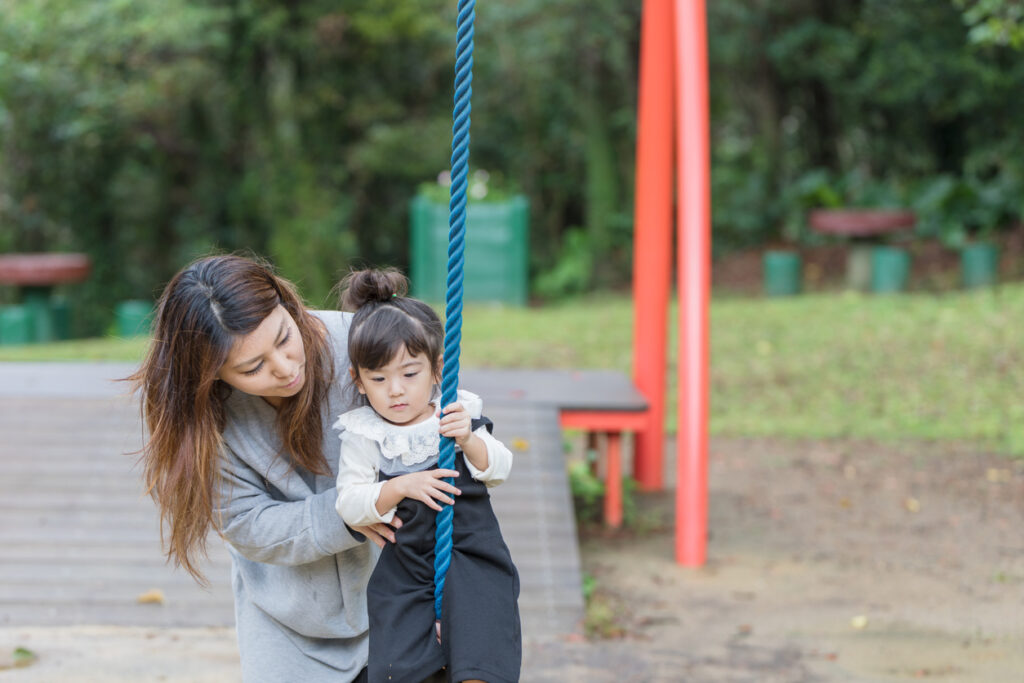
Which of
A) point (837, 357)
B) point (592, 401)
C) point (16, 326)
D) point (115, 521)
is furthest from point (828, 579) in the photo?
point (16, 326)

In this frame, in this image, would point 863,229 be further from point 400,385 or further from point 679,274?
point 400,385

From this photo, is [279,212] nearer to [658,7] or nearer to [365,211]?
A: [365,211]

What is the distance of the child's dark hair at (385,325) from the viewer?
1.91 meters

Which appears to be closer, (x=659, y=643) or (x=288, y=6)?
(x=659, y=643)

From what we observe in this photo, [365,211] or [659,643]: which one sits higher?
[365,211]

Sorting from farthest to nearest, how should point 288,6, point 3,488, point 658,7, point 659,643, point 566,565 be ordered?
point 288,6 → point 658,7 → point 3,488 → point 566,565 → point 659,643

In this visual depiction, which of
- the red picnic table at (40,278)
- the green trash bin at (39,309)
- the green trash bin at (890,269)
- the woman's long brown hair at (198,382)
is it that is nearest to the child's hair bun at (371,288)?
the woman's long brown hair at (198,382)

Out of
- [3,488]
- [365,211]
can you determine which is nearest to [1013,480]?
[3,488]

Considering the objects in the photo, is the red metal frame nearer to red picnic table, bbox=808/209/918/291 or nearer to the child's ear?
the child's ear

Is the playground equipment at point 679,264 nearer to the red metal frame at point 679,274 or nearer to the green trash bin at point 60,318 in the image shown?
the red metal frame at point 679,274

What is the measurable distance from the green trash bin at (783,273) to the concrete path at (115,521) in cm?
683

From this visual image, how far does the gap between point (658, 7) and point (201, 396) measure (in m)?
4.25

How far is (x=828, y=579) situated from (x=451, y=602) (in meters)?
3.27

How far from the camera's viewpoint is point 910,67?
13.6 meters
